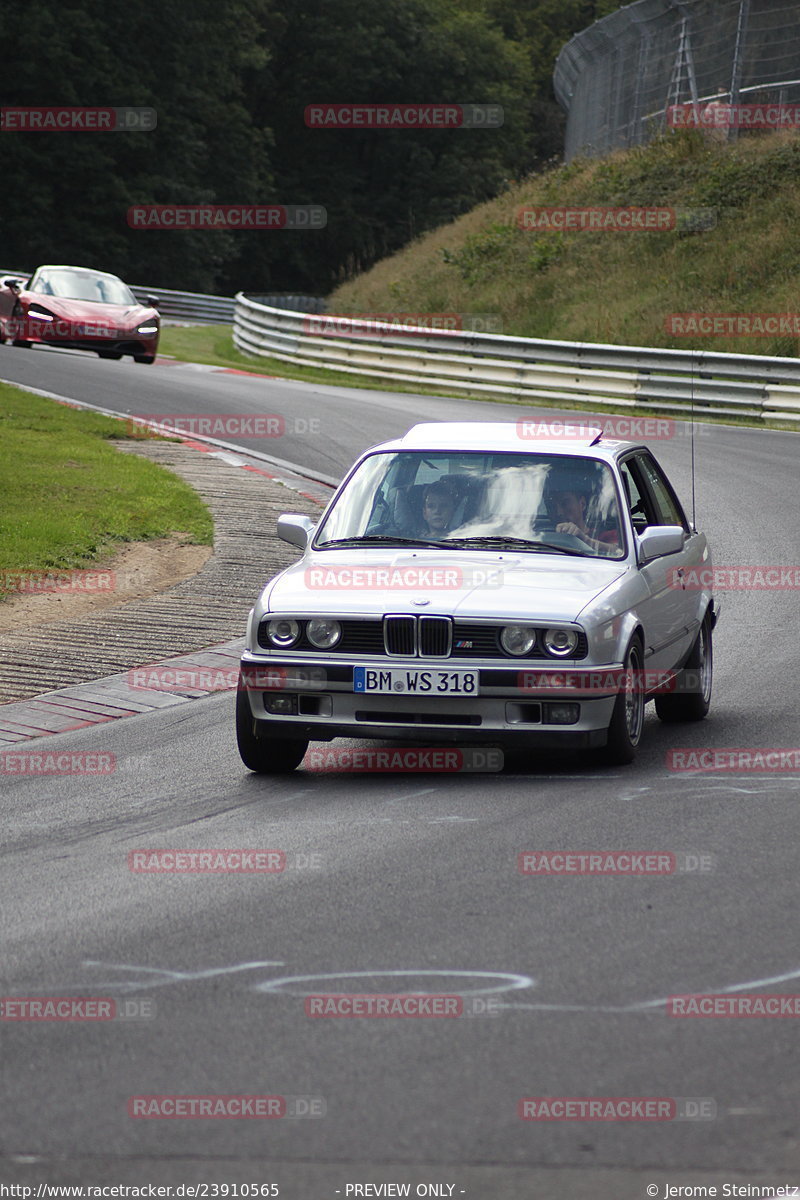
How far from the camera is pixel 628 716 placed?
808cm

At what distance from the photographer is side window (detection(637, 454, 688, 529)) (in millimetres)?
9656

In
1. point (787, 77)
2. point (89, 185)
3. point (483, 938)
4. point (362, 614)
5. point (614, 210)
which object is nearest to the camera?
point (483, 938)

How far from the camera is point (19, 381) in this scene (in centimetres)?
2458

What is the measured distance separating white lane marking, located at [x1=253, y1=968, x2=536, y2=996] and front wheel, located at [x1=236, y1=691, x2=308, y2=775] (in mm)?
2818

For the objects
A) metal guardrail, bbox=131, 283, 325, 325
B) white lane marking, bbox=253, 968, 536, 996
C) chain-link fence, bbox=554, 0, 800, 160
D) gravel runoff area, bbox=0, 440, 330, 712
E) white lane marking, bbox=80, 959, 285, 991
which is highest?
chain-link fence, bbox=554, 0, 800, 160

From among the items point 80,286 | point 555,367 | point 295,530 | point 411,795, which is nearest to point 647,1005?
point 411,795

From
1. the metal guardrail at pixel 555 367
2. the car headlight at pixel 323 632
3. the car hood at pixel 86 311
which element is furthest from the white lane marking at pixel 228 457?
the car headlight at pixel 323 632

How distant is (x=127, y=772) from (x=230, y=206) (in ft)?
204

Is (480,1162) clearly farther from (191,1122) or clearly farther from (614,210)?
(614,210)

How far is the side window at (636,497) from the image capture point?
914 cm

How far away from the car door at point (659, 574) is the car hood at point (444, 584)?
354 millimetres

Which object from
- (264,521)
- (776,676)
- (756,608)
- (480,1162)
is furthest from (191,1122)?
(264,521)

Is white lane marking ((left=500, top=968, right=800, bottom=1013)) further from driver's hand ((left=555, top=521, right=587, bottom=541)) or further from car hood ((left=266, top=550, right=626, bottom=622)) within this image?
driver's hand ((left=555, top=521, right=587, bottom=541))

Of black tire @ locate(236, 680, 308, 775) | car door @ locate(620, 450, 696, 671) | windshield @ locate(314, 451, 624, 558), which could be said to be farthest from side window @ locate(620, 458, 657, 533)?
black tire @ locate(236, 680, 308, 775)
